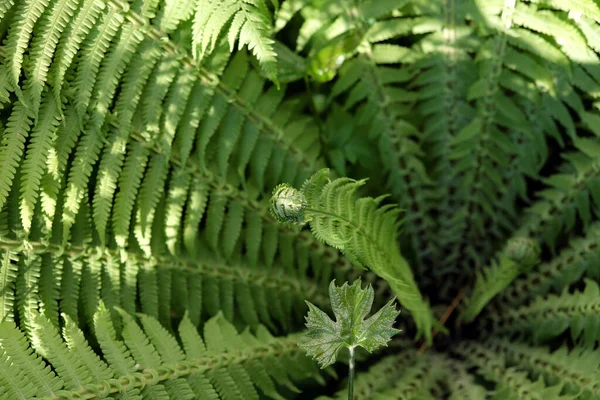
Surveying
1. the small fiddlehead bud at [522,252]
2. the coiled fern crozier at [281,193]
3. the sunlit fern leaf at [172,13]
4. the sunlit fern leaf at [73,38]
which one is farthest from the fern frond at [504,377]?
the sunlit fern leaf at [73,38]

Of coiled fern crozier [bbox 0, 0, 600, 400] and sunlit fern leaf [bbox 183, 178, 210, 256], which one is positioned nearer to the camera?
coiled fern crozier [bbox 0, 0, 600, 400]

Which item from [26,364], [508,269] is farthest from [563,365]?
[26,364]

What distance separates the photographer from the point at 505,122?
1974mm

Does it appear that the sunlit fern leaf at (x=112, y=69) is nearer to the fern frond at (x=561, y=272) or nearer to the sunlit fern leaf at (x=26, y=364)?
the sunlit fern leaf at (x=26, y=364)

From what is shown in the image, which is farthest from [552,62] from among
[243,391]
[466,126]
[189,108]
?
[243,391]

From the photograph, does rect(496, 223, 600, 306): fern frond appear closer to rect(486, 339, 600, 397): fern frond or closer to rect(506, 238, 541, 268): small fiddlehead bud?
rect(486, 339, 600, 397): fern frond

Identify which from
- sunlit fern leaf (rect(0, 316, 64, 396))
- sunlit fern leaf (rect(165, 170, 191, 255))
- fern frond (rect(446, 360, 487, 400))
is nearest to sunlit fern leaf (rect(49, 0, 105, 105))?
sunlit fern leaf (rect(165, 170, 191, 255))

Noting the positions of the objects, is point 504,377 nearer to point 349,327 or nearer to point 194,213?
point 349,327

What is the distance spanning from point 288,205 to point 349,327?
26cm

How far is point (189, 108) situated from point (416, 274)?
1.17 meters

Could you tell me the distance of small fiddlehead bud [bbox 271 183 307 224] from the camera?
3.73 feet

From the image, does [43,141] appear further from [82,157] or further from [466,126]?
[466,126]

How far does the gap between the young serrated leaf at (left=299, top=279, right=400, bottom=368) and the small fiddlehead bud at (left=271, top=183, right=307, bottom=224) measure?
166 millimetres

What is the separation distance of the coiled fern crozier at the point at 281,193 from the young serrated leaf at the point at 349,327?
18 millimetres
